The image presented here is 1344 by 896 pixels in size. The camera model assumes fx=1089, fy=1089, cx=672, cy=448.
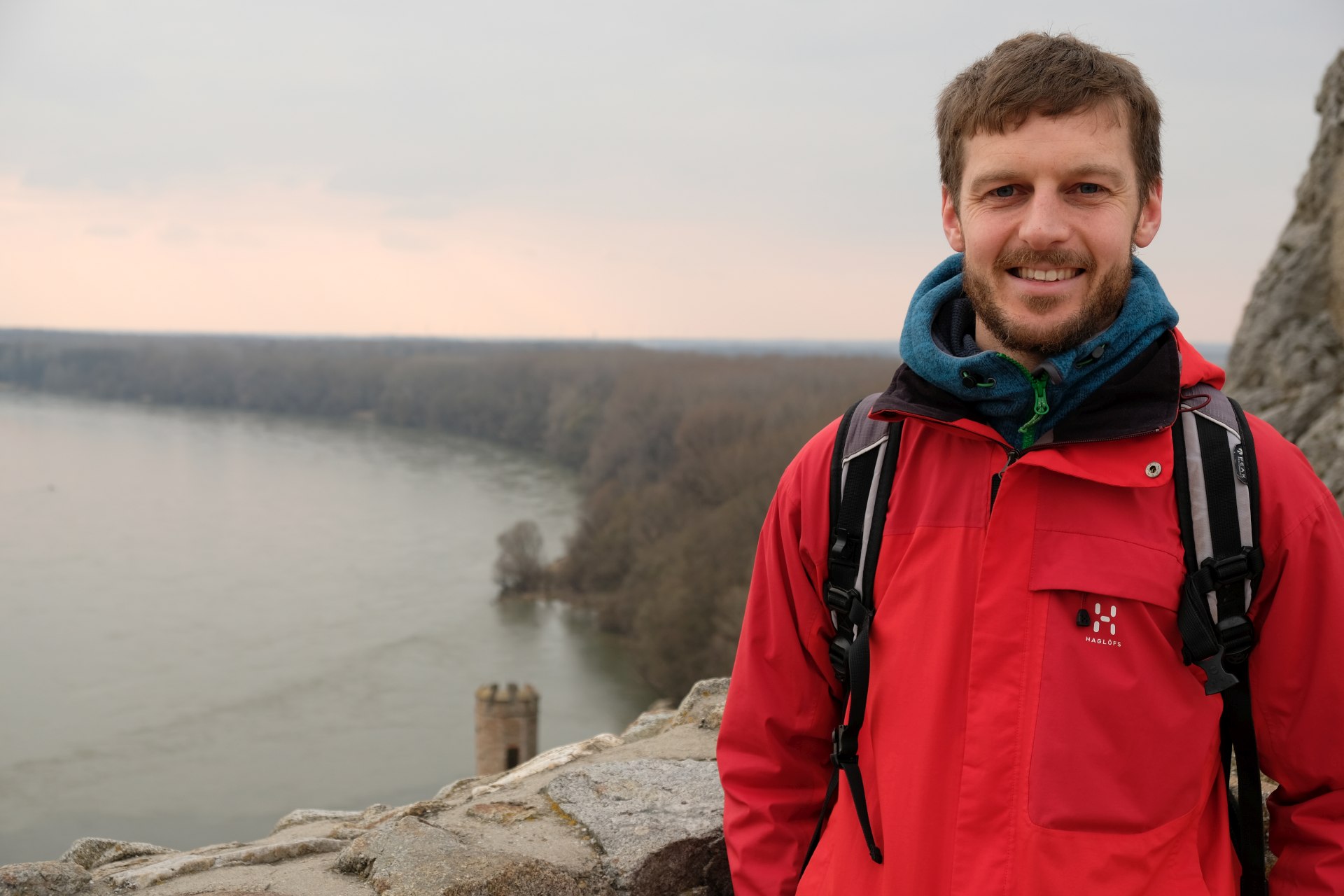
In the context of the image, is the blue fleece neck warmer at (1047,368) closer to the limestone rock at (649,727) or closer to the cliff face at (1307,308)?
the limestone rock at (649,727)

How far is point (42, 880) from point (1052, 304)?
185 cm

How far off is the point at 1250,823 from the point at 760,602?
754 millimetres

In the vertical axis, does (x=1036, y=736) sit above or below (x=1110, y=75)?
below

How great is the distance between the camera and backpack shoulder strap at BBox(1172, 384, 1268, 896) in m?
1.39

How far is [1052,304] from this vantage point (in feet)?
5.05

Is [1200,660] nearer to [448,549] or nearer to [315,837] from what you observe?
[315,837]

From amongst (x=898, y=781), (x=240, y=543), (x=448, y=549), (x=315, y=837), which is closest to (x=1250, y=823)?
(x=898, y=781)

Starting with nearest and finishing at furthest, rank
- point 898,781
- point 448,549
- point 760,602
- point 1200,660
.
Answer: point 1200,660, point 898,781, point 760,602, point 448,549

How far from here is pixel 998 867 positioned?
141cm

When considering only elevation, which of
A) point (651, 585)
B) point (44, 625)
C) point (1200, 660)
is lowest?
point (44, 625)

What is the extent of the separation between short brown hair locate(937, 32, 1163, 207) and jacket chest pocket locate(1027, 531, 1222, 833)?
581 millimetres

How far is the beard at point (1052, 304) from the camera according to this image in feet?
5.02

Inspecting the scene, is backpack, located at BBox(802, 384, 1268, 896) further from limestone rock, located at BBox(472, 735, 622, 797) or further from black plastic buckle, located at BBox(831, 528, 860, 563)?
limestone rock, located at BBox(472, 735, 622, 797)

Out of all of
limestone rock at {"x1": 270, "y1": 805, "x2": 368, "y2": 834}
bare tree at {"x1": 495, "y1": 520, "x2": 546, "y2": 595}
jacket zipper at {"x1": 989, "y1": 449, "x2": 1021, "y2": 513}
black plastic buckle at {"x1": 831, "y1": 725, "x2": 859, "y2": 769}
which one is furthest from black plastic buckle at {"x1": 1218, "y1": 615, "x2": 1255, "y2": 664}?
bare tree at {"x1": 495, "y1": 520, "x2": 546, "y2": 595}
